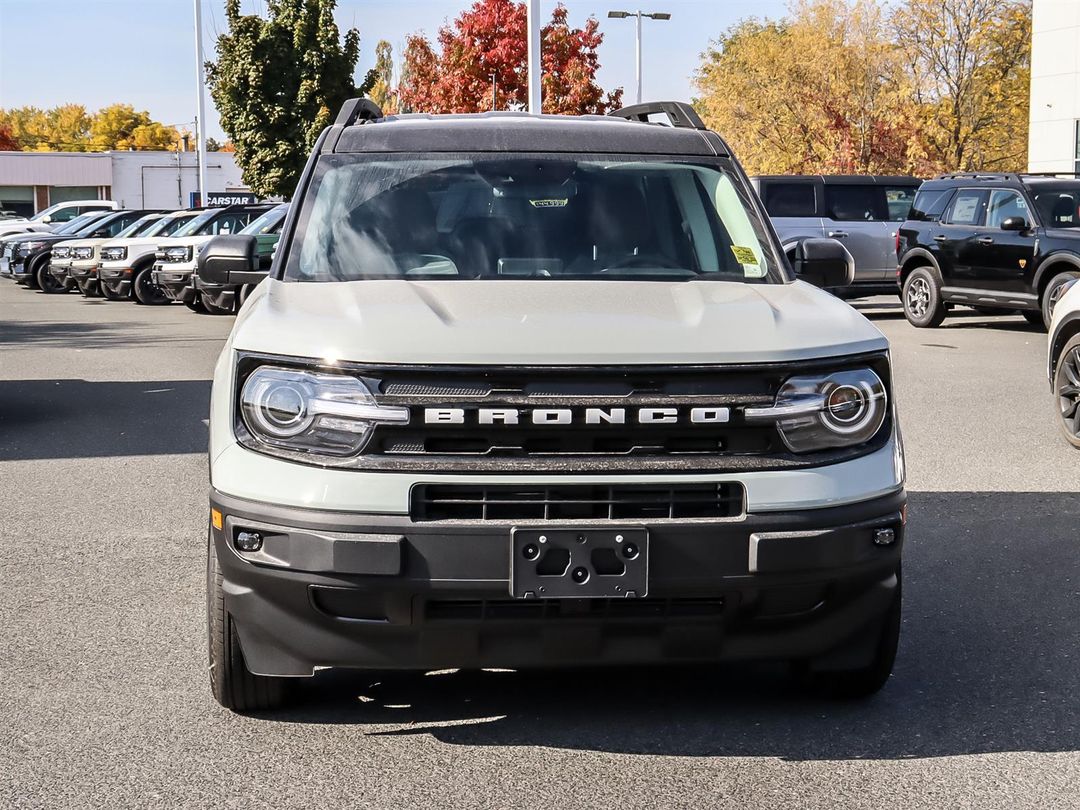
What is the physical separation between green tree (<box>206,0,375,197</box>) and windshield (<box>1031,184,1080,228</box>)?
1153 inches

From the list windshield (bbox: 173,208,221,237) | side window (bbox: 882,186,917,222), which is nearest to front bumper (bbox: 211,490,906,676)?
side window (bbox: 882,186,917,222)

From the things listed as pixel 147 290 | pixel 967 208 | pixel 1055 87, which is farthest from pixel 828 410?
pixel 1055 87

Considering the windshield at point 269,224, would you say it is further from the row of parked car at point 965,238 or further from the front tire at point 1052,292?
the front tire at point 1052,292

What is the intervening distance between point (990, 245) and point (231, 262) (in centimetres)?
1466

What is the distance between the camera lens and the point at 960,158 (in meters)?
45.3

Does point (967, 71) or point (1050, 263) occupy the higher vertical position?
point (967, 71)

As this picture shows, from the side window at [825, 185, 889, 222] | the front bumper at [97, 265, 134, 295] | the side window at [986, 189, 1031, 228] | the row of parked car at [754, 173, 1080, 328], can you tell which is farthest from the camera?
the front bumper at [97, 265, 134, 295]

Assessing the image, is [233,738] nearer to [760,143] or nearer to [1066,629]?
[1066,629]

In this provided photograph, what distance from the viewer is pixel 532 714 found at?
15.1ft

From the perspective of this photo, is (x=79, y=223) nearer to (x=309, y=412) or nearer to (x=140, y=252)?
(x=140, y=252)

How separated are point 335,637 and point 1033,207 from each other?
52.0 ft

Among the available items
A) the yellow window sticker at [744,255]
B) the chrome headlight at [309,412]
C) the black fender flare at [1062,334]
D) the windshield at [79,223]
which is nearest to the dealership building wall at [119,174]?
the windshield at [79,223]

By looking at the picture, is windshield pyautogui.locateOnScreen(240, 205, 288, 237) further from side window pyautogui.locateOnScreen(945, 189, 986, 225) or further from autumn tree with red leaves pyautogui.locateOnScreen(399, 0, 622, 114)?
autumn tree with red leaves pyautogui.locateOnScreen(399, 0, 622, 114)

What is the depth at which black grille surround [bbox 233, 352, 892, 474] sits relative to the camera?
394 cm
